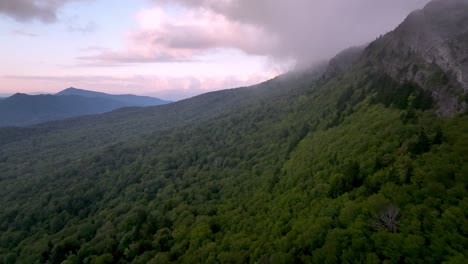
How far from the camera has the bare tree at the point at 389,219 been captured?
61375mm

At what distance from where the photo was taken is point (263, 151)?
18300 centimetres

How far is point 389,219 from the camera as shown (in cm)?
6203

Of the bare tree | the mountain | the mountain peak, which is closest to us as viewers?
the bare tree

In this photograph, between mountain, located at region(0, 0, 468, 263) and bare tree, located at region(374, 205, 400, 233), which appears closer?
bare tree, located at region(374, 205, 400, 233)

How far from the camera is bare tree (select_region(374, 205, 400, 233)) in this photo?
61.4 m

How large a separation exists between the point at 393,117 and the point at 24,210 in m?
186

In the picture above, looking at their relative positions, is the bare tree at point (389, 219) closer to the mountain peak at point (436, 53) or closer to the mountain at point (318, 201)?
the mountain at point (318, 201)

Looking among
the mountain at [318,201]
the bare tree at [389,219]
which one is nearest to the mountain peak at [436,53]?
the mountain at [318,201]

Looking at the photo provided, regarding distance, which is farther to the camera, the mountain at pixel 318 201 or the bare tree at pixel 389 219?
the mountain at pixel 318 201

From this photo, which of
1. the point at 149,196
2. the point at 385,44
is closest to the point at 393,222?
the point at 385,44

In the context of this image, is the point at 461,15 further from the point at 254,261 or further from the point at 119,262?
the point at 119,262

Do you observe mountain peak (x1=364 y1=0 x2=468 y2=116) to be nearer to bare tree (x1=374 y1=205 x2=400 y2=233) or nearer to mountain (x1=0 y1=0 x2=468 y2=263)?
mountain (x1=0 y1=0 x2=468 y2=263)

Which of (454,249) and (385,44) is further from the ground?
(385,44)

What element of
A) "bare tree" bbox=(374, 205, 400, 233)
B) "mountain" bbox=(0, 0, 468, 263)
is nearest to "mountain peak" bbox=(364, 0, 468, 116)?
"mountain" bbox=(0, 0, 468, 263)
